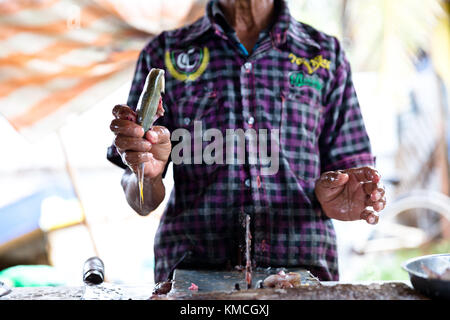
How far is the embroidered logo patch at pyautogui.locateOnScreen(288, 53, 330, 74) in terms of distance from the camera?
219 centimetres

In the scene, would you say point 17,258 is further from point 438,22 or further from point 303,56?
point 438,22

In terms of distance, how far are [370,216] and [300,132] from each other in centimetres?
48

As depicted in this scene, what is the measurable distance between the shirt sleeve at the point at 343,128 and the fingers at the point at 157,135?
824mm

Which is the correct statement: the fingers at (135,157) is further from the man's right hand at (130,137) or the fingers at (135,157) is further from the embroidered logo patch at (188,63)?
the embroidered logo patch at (188,63)

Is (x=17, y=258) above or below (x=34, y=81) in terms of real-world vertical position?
below

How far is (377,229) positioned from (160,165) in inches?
201

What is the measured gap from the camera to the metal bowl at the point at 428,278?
4.36ft

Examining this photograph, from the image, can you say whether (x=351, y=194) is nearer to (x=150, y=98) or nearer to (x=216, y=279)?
(x=216, y=279)

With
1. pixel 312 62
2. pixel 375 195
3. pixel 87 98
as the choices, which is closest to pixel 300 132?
pixel 312 62

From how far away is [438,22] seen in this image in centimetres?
469

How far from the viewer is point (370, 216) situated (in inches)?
73.9

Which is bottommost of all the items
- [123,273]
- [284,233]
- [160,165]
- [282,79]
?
[123,273]
